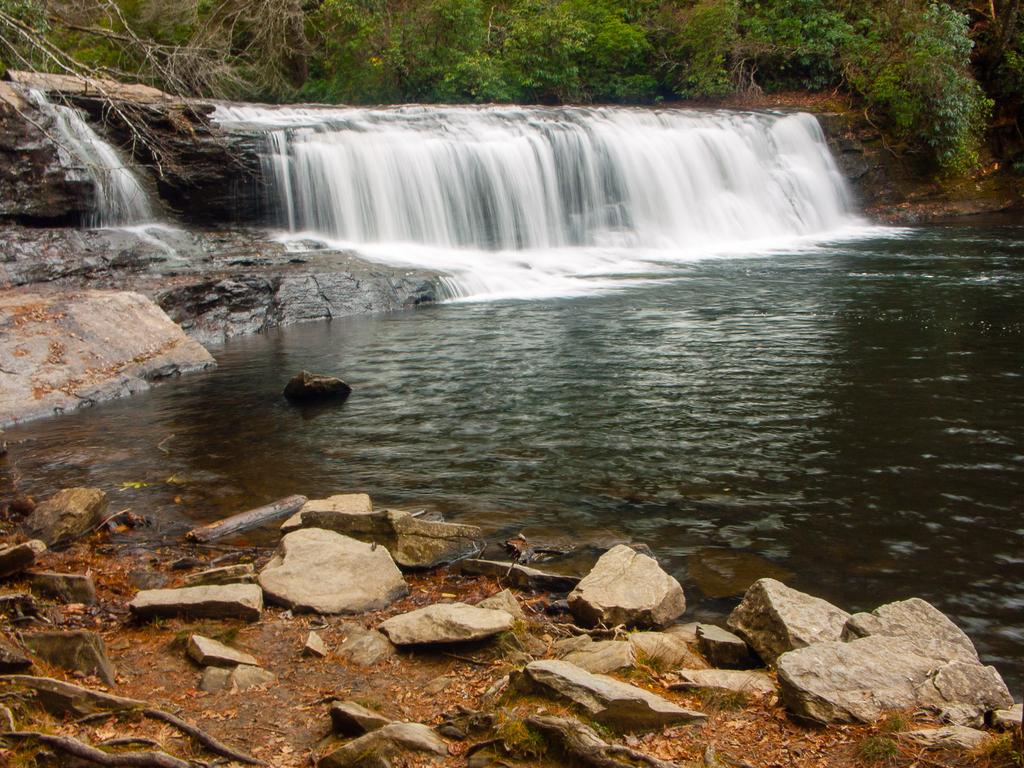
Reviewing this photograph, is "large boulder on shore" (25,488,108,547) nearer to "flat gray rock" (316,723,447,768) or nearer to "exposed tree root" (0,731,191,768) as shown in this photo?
"exposed tree root" (0,731,191,768)

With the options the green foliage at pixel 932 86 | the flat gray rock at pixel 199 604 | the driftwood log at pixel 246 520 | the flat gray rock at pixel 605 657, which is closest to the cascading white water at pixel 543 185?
the green foliage at pixel 932 86

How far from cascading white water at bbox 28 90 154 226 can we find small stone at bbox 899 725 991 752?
17.3m

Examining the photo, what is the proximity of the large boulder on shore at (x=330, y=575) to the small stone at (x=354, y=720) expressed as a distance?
1.49 m

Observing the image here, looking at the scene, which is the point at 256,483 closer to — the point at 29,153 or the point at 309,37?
the point at 29,153

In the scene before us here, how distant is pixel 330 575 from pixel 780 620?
2669mm

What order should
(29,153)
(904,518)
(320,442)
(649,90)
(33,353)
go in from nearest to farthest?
(904,518) < (320,442) < (33,353) < (29,153) < (649,90)

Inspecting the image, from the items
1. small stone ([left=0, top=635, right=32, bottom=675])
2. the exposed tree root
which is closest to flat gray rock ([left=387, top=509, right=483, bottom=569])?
small stone ([left=0, top=635, right=32, bottom=675])

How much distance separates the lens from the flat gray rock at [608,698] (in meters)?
3.75

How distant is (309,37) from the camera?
35.6 meters

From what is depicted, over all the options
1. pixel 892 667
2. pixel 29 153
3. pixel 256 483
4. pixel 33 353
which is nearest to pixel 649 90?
pixel 29 153

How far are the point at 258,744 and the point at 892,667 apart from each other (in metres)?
2.72

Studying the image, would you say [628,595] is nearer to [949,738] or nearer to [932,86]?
[949,738]

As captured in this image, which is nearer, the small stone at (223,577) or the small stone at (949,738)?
the small stone at (949,738)

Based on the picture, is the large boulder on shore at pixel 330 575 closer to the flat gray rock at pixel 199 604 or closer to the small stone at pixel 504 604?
the flat gray rock at pixel 199 604
